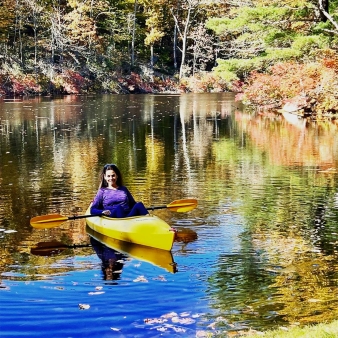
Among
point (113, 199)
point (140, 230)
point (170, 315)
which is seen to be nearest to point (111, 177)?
point (113, 199)

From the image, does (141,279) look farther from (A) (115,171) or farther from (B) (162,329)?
(A) (115,171)

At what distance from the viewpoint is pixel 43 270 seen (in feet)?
27.4

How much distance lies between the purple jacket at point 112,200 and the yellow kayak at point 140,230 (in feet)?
0.74

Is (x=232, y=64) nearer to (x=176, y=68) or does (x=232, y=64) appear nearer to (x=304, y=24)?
(x=304, y=24)

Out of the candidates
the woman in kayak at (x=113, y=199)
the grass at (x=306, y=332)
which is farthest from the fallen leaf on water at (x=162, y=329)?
the woman in kayak at (x=113, y=199)

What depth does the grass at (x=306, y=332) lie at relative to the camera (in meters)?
5.23

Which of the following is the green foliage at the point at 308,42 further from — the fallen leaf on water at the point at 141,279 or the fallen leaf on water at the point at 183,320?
the fallen leaf on water at the point at 183,320

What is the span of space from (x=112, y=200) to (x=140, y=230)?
114cm

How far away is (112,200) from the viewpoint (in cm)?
1026

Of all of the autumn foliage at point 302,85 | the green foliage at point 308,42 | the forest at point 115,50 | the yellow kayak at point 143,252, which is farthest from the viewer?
the forest at point 115,50

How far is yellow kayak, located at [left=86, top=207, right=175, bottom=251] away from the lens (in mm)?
9078

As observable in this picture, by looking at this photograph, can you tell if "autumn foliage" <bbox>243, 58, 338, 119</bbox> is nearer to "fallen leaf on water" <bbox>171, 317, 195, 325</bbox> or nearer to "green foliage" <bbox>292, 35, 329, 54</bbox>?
"green foliage" <bbox>292, 35, 329, 54</bbox>

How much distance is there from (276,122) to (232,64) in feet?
23.0

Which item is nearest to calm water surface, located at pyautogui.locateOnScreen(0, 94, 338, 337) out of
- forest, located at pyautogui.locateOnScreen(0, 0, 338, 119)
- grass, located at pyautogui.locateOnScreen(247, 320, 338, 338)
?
grass, located at pyautogui.locateOnScreen(247, 320, 338, 338)
